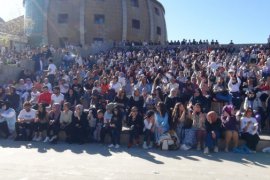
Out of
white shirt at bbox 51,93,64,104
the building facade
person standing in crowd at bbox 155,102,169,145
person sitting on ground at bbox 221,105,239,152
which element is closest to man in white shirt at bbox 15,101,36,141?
white shirt at bbox 51,93,64,104

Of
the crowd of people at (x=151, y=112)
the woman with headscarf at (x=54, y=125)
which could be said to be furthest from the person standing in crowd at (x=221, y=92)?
the woman with headscarf at (x=54, y=125)

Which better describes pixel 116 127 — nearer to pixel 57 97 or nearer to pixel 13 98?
pixel 57 97

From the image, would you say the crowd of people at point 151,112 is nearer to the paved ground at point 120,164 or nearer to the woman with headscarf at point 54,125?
the woman with headscarf at point 54,125

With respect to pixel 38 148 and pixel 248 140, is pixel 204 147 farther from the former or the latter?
pixel 38 148

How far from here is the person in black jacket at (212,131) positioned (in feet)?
35.8

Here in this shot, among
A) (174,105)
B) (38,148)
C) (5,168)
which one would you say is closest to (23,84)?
(38,148)

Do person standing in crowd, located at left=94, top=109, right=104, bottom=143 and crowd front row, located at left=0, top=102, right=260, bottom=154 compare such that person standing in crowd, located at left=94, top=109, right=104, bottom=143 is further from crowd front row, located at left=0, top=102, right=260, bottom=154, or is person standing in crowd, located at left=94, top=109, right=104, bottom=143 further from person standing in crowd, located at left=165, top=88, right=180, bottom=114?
person standing in crowd, located at left=165, top=88, right=180, bottom=114

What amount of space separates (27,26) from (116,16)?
11.2 metres

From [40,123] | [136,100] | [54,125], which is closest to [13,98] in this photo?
[40,123]

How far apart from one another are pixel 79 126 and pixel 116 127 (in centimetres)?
127

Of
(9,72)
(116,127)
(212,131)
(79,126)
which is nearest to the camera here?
(212,131)

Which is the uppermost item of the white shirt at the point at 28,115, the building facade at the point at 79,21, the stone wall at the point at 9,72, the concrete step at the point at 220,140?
the building facade at the point at 79,21

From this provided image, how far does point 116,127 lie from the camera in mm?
11820

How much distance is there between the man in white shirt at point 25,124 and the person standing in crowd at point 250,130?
22.1ft
